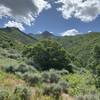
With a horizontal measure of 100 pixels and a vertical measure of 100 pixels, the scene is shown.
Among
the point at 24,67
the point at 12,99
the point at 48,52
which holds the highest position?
the point at 48,52

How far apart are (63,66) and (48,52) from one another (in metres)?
2.50

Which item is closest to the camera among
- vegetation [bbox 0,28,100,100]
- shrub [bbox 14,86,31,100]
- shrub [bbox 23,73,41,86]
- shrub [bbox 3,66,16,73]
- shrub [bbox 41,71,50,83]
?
shrub [bbox 14,86,31,100]

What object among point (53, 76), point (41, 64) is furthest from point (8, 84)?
point (41, 64)

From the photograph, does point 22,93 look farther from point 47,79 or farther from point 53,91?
point 47,79

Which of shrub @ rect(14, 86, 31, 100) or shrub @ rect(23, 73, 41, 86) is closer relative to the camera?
shrub @ rect(14, 86, 31, 100)

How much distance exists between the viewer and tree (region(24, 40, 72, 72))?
3250cm

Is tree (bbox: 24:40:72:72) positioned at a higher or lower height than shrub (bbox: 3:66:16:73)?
higher

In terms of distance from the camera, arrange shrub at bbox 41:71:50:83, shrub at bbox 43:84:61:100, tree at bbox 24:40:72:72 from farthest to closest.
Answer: tree at bbox 24:40:72:72 → shrub at bbox 41:71:50:83 → shrub at bbox 43:84:61:100

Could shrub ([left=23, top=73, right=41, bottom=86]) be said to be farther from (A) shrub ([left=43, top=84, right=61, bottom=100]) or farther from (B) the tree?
(B) the tree

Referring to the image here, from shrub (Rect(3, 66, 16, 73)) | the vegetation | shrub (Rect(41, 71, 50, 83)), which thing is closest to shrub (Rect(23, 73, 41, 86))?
the vegetation

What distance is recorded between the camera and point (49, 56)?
3303 centimetres

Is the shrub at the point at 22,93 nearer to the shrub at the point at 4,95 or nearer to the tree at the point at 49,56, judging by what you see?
the shrub at the point at 4,95

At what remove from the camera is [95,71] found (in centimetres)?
2347

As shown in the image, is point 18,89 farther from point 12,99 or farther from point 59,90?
point 59,90
